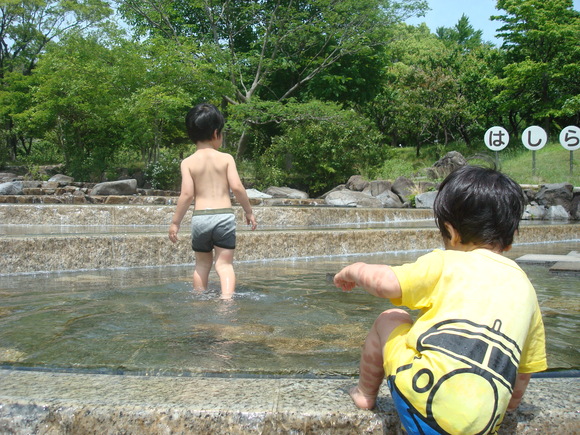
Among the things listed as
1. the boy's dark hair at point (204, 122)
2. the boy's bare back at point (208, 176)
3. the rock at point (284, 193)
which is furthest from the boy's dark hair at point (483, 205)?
the rock at point (284, 193)

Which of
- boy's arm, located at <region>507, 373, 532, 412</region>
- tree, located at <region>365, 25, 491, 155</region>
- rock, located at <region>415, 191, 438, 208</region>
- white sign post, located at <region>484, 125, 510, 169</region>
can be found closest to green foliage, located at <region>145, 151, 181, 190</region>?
rock, located at <region>415, 191, 438, 208</region>

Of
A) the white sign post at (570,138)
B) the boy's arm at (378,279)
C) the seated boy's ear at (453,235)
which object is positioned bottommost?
the boy's arm at (378,279)

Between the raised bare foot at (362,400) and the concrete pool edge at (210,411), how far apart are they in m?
0.02

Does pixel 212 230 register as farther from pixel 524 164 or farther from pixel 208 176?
pixel 524 164

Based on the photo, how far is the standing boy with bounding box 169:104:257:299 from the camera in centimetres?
436

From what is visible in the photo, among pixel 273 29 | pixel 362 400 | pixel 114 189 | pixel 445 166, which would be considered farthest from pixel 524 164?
pixel 362 400

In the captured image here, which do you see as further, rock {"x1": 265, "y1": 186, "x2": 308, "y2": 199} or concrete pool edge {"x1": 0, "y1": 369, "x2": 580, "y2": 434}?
rock {"x1": 265, "y1": 186, "x2": 308, "y2": 199}

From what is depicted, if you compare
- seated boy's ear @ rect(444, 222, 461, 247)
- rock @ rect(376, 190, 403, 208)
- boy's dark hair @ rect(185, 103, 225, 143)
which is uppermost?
boy's dark hair @ rect(185, 103, 225, 143)

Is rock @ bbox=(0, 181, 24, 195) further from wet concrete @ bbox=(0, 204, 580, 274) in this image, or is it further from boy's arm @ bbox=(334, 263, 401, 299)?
boy's arm @ bbox=(334, 263, 401, 299)

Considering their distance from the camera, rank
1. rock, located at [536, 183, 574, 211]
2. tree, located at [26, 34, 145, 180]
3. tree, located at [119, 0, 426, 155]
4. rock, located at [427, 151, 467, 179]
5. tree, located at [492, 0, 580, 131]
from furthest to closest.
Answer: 1. tree, located at [492, 0, 580, 131]
2. tree, located at [119, 0, 426, 155]
3. rock, located at [427, 151, 467, 179]
4. tree, located at [26, 34, 145, 180]
5. rock, located at [536, 183, 574, 211]

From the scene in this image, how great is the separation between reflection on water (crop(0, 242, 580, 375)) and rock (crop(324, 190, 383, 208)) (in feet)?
41.8

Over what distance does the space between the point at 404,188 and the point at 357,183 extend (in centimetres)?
255

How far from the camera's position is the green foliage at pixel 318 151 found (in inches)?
925

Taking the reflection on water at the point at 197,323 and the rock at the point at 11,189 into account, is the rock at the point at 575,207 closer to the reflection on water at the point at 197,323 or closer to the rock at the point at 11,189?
the reflection on water at the point at 197,323
